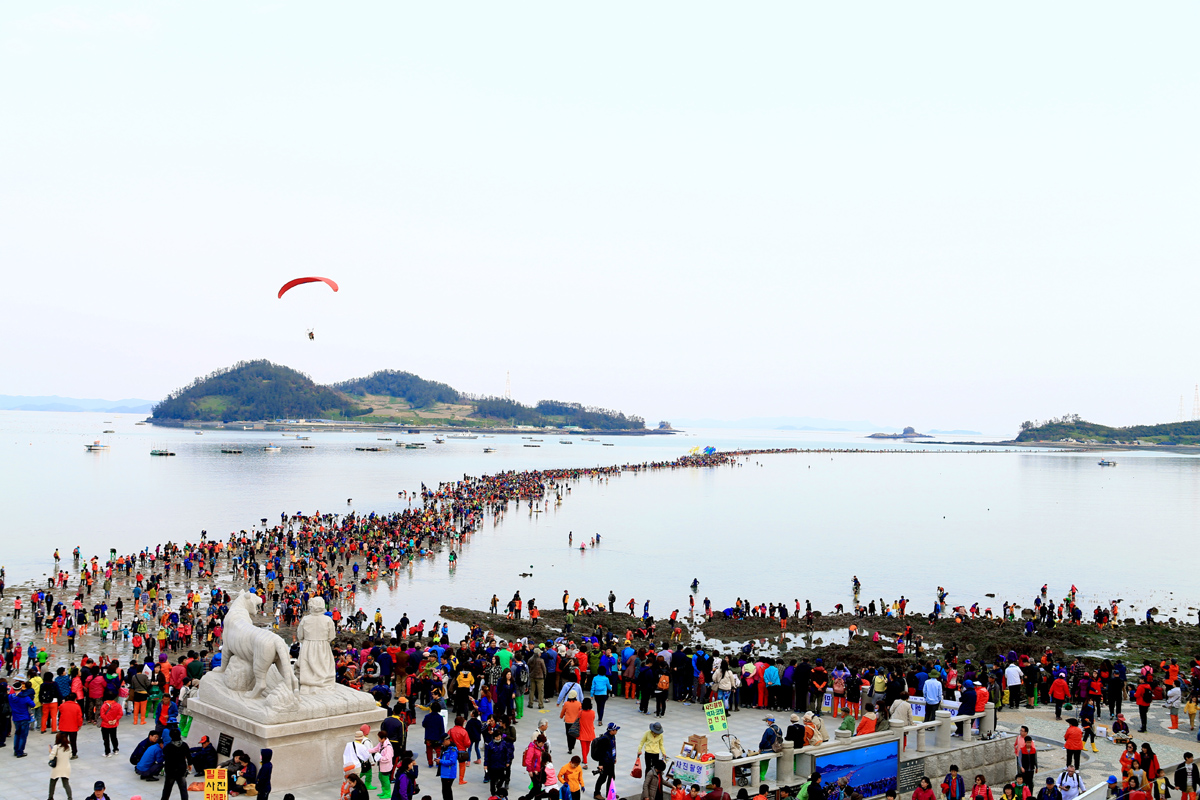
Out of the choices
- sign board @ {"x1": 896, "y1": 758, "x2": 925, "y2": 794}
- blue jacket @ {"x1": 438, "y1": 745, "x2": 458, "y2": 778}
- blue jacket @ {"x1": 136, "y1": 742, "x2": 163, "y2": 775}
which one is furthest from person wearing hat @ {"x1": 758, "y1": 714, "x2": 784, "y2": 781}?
blue jacket @ {"x1": 136, "y1": 742, "x2": 163, "y2": 775}

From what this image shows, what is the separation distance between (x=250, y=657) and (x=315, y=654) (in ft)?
2.97

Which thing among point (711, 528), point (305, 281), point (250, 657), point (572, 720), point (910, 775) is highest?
point (305, 281)

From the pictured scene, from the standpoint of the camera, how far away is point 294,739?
1111 cm

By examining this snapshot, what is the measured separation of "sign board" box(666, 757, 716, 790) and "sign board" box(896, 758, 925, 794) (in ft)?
10.6

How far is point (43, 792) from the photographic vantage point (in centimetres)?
1083

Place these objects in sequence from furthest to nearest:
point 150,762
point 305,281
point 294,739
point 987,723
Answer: point 305,281
point 987,723
point 150,762
point 294,739

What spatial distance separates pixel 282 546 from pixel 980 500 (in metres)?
69.6

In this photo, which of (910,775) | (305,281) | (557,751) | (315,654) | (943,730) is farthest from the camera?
(305,281)

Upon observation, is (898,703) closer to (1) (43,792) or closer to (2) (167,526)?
(1) (43,792)

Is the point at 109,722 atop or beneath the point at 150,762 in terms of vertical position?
atop

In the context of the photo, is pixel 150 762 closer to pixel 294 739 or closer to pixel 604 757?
pixel 294 739

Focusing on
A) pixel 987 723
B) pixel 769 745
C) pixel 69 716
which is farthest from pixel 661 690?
pixel 69 716

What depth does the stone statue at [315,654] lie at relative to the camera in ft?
38.2

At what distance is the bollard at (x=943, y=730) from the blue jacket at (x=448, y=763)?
7.18 metres
